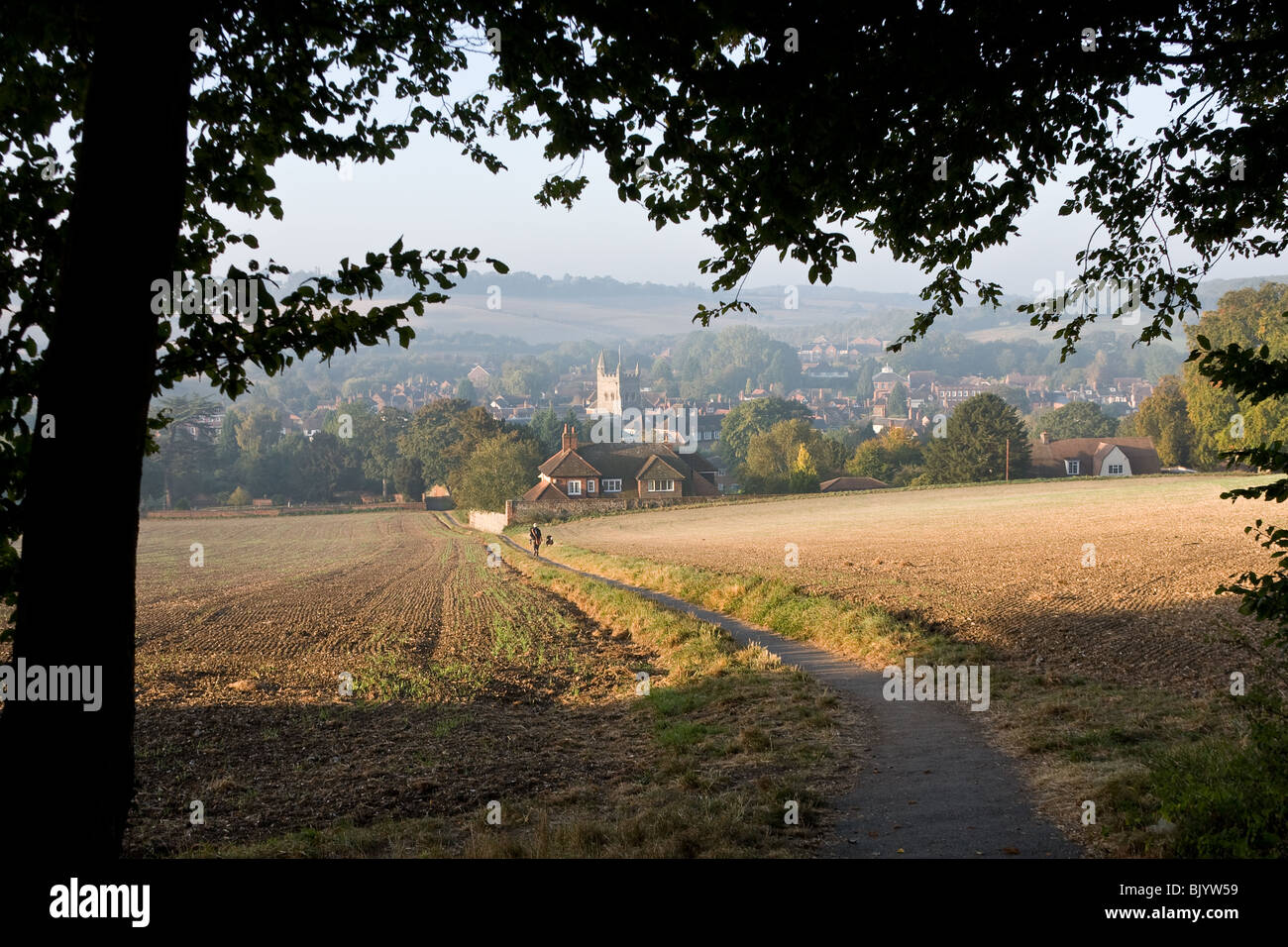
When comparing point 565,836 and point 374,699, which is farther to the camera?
point 374,699

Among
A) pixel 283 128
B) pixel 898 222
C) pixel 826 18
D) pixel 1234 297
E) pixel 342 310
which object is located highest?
pixel 1234 297

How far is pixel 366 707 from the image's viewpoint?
→ 15.8m

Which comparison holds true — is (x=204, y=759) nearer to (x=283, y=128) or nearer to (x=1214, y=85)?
(x=283, y=128)

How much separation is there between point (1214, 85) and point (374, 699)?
1527 cm

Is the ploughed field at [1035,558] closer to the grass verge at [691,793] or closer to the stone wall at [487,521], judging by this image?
the grass verge at [691,793]

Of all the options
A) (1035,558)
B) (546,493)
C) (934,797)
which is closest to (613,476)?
(546,493)

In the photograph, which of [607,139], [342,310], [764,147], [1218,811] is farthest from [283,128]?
[1218,811]

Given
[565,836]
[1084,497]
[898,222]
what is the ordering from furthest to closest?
[1084,497] → [898,222] → [565,836]

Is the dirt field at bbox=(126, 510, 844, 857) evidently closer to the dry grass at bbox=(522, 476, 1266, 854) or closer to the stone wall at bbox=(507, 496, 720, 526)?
the dry grass at bbox=(522, 476, 1266, 854)

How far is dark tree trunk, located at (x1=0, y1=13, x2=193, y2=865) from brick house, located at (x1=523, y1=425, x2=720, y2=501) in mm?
88390

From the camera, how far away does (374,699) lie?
54.1ft

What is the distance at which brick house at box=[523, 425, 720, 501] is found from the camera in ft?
313

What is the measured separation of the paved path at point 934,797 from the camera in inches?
275

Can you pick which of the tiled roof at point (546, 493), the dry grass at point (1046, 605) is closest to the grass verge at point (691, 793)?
the dry grass at point (1046, 605)
